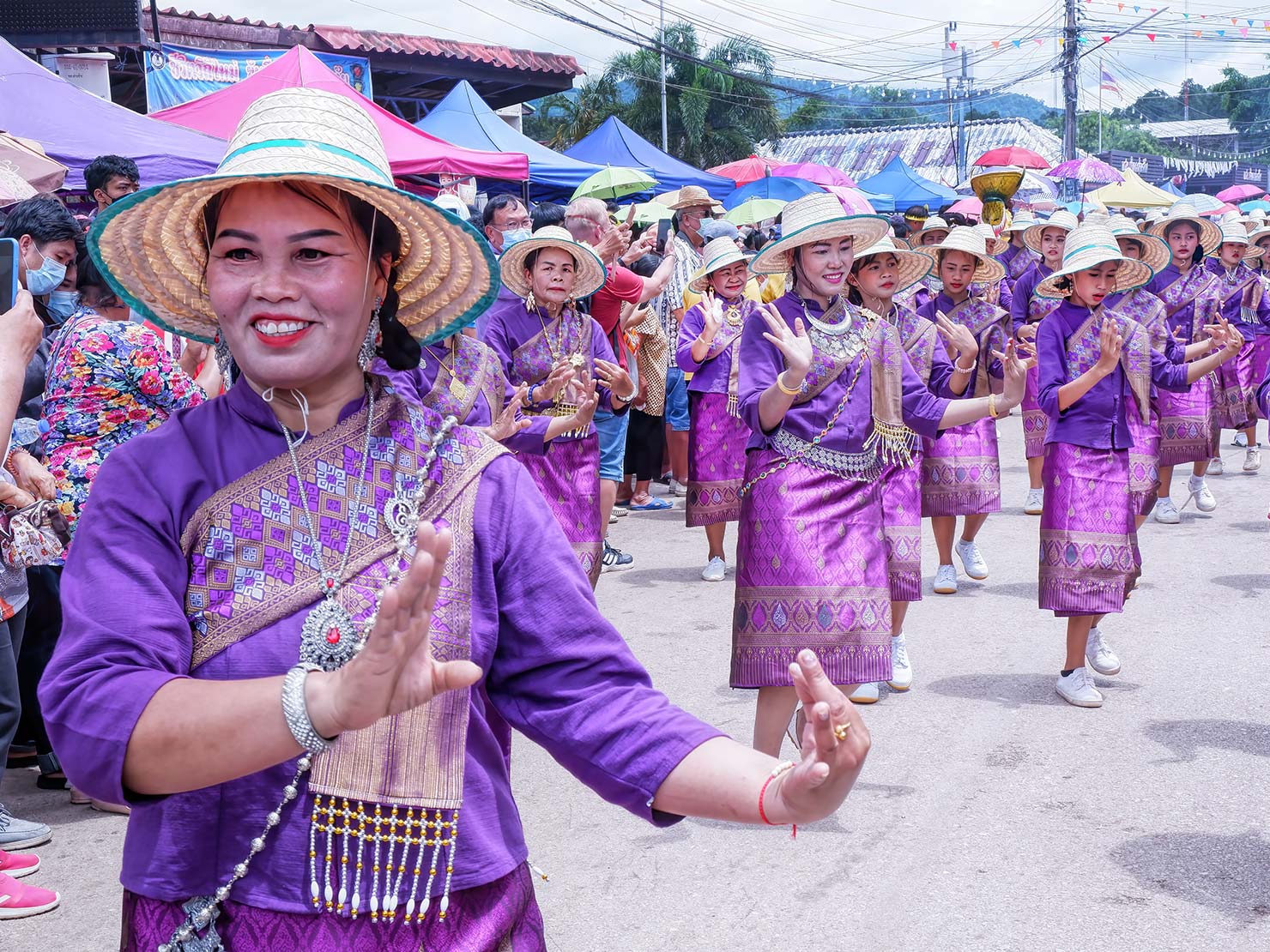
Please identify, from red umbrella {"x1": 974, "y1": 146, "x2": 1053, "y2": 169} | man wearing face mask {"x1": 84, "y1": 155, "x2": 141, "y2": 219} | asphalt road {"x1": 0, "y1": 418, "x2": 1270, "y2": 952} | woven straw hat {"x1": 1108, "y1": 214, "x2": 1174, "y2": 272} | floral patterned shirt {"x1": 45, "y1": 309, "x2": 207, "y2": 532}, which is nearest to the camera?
asphalt road {"x1": 0, "y1": 418, "x2": 1270, "y2": 952}

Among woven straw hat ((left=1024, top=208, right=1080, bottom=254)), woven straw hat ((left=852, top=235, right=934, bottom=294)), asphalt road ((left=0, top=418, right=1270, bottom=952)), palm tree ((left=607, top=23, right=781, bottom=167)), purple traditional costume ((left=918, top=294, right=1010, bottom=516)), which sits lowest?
asphalt road ((left=0, top=418, right=1270, bottom=952))

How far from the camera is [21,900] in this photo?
403 cm

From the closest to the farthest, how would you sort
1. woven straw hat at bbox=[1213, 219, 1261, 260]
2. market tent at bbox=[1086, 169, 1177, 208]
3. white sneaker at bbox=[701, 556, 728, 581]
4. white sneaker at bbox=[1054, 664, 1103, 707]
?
white sneaker at bbox=[1054, 664, 1103, 707], white sneaker at bbox=[701, 556, 728, 581], woven straw hat at bbox=[1213, 219, 1261, 260], market tent at bbox=[1086, 169, 1177, 208]

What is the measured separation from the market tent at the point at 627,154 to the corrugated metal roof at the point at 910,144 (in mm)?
25029

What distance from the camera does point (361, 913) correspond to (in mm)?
1658

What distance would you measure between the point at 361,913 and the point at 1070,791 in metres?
3.75

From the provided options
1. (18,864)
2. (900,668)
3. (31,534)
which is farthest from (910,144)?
(18,864)

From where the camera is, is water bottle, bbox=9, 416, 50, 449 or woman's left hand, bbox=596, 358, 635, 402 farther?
woman's left hand, bbox=596, 358, 635, 402

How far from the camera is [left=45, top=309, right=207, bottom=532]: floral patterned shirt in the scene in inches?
176

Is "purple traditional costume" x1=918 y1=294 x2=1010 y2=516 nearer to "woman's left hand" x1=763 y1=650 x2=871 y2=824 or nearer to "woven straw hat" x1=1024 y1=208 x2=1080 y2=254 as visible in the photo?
"woven straw hat" x1=1024 y1=208 x2=1080 y2=254

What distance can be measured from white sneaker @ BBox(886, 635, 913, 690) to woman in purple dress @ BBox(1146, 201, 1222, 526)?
14.4 feet

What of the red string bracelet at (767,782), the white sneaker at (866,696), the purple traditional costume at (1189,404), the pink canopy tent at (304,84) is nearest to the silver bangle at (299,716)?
the red string bracelet at (767,782)

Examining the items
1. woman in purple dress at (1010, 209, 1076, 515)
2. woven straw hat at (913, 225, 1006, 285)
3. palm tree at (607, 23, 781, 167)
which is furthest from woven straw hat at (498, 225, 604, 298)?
palm tree at (607, 23, 781, 167)

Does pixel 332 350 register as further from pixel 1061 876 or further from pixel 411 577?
pixel 1061 876
